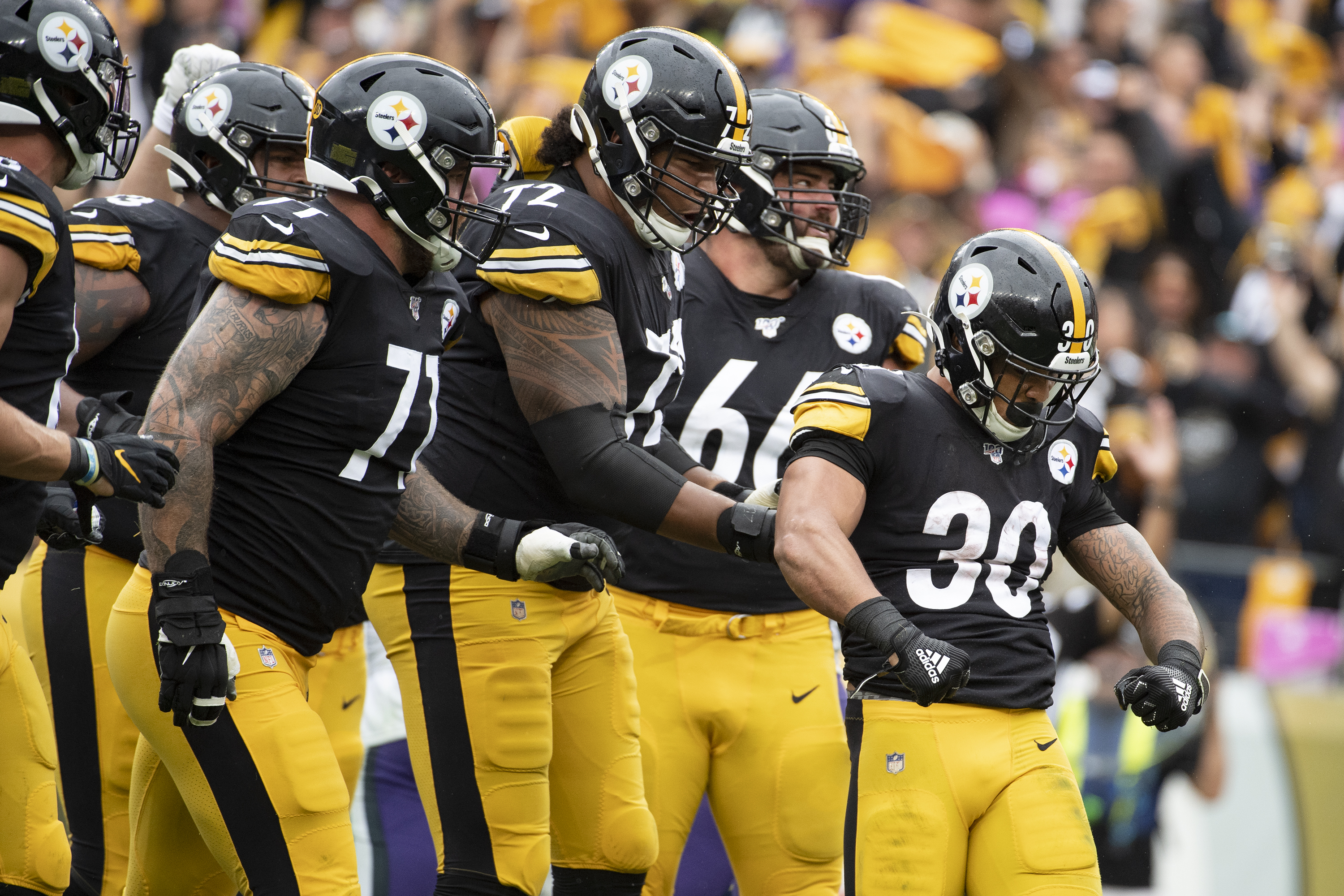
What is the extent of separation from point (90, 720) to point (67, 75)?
1.64m

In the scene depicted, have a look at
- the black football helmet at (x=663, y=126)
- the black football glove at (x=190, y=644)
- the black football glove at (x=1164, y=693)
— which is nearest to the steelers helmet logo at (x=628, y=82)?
the black football helmet at (x=663, y=126)

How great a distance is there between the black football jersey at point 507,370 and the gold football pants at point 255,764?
0.71 m

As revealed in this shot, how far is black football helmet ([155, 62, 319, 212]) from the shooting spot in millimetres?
4383

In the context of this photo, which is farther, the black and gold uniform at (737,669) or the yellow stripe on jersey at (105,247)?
the black and gold uniform at (737,669)

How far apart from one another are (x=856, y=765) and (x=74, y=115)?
2.26m

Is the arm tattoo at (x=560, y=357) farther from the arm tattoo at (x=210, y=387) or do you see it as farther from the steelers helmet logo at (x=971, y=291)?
the steelers helmet logo at (x=971, y=291)

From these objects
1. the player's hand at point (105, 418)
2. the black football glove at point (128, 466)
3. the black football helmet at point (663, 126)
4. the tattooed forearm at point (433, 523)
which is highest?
the black football helmet at point (663, 126)

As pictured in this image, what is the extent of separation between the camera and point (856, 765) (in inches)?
140

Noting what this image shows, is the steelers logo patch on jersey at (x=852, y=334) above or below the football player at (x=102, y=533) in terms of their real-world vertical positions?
above

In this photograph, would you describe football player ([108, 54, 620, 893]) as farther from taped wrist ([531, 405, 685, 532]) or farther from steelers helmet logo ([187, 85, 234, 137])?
steelers helmet logo ([187, 85, 234, 137])

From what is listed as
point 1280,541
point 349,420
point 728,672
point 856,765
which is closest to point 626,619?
point 728,672

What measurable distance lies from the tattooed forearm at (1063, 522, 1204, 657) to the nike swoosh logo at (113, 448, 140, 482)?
223 cm

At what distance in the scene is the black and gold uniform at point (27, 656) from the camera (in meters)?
3.26

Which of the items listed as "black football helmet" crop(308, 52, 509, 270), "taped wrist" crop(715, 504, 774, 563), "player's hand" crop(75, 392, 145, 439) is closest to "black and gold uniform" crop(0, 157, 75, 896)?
"player's hand" crop(75, 392, 145, 439)
